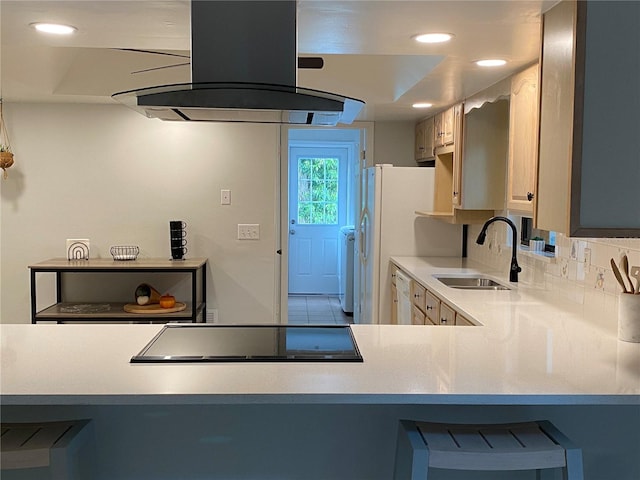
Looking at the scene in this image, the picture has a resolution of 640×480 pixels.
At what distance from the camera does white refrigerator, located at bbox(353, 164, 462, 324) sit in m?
4.75

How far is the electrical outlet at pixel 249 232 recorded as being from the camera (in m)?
4.79

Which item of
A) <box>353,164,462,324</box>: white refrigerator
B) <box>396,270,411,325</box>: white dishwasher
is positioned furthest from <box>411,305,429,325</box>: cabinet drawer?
<box>353,164,462,324</box>: white refrigerator

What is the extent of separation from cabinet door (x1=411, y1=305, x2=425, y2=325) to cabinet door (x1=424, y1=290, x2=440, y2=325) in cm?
11

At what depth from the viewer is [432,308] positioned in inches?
131

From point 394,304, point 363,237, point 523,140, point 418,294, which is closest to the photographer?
point 523,140

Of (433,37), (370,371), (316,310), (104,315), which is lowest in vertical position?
(316,310)

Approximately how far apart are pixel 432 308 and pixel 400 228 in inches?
60.0

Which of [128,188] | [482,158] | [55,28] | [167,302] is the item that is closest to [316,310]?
[167,302]

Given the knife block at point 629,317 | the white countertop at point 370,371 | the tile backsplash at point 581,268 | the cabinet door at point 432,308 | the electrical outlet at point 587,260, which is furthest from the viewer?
the cabinet door at point 432,308

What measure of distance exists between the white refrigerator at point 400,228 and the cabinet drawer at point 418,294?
3.12 ft

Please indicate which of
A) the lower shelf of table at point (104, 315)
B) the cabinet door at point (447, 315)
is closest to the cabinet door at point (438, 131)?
the cabinet door at point (447, 315)

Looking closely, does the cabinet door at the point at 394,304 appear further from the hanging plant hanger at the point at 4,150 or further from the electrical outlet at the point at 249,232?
the hanging plant hanger at the point at 4,150

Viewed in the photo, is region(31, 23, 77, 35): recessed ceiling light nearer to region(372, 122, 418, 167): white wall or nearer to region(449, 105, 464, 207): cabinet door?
region(449, 105, 464, 207): cabinet door

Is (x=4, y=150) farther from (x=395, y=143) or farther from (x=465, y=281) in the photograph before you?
(x=465, y=281)
